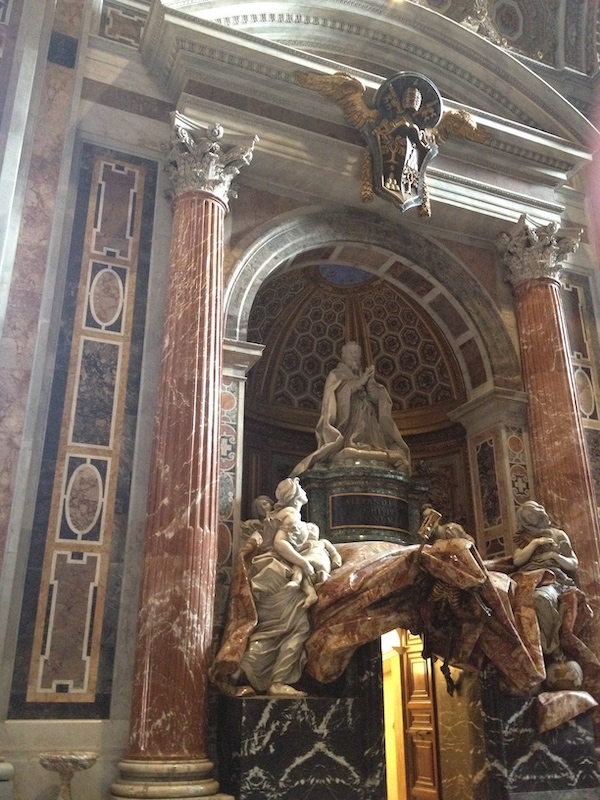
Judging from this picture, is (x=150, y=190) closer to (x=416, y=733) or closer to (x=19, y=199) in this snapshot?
(x=19, y=199)

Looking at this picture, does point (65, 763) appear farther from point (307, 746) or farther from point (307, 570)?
point (307, 570)

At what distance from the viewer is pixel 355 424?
9086 millimetres

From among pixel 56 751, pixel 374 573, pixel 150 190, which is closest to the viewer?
pixel 56 751

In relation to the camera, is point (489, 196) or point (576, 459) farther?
point (489, 196)

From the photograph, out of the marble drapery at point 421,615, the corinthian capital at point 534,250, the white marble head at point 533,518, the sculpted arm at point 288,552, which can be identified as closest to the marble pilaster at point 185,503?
the marble drapery at point 421,615

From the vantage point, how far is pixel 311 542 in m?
7.05

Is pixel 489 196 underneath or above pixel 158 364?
above

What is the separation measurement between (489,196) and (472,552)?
17.3 feet

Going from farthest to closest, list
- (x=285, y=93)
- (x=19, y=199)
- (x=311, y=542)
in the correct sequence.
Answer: (x=285, y=93), (x=19, y=199), (x=311, y=542)

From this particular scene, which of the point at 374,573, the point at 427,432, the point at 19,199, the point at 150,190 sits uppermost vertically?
the point at 150,190

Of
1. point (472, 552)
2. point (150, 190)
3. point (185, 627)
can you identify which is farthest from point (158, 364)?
point (472, 552)

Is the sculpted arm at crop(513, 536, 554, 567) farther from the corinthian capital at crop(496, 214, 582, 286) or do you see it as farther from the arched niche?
the corinthian capital at crop(496, 214, 582, 286)

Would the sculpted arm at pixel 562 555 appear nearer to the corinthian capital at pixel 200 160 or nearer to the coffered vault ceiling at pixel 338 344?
the coffered vault ceiling at pixel 338 344

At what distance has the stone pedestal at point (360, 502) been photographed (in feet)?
27.2
